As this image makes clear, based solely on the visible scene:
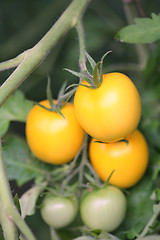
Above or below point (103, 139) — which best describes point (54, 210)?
below

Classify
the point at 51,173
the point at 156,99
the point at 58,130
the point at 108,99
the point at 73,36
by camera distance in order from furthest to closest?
the point at 73,36
the point at 156,99
the point at 51,173
the point at 58,130
the point at 108,99

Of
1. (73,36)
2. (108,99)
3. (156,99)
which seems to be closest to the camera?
(108,99)

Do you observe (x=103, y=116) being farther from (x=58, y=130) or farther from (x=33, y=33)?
(x=33, y=33)

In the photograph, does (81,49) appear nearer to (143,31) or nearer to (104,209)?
(143,31)

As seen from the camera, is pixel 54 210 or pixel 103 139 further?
pixel 54 210

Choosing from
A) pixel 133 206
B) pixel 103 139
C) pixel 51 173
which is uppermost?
pixel 103 139

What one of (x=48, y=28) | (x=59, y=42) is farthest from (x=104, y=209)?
(x=48, y=28)

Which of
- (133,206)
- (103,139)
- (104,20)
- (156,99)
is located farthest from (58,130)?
(104,20)

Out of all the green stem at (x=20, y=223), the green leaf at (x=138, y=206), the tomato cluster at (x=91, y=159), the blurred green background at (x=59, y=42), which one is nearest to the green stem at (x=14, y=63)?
the tomato cluster at (x=91, y=159)
